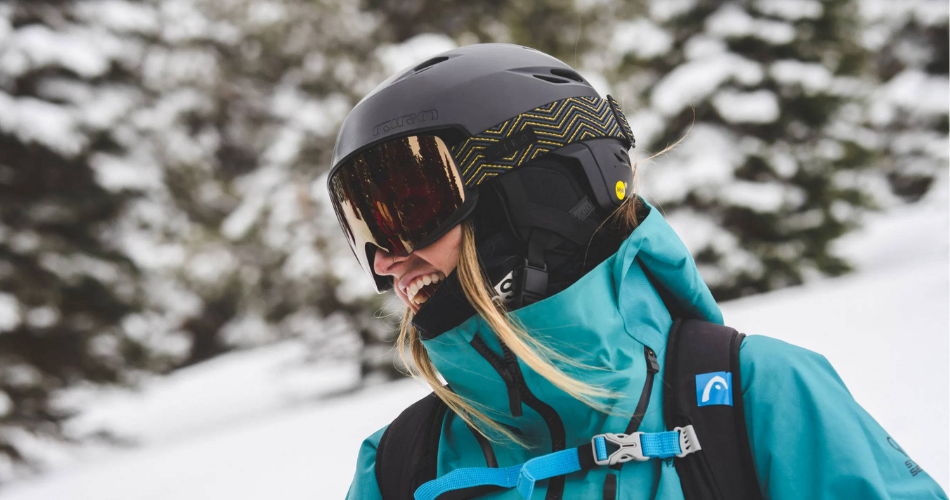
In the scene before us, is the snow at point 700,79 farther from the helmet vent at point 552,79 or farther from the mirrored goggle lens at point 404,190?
the mirrored goggle lens at point 404,190

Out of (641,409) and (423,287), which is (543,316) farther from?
(423,287)

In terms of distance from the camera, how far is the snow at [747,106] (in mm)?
8344

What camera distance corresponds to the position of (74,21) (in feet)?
27.3

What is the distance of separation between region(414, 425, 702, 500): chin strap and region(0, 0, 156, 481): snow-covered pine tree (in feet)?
25.5

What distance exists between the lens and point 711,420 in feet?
4.14

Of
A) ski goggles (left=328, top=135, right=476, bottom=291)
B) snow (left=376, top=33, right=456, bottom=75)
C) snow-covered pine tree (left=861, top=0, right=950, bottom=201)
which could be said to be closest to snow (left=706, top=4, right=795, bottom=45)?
snow (left=376, top=33, right=456, bottom=75)

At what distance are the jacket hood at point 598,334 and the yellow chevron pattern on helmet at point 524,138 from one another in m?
0.32

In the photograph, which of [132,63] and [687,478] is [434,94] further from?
[132,63]

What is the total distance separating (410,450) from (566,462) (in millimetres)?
464

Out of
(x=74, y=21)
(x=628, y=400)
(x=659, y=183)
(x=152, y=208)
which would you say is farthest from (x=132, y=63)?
(x=628, y=400)

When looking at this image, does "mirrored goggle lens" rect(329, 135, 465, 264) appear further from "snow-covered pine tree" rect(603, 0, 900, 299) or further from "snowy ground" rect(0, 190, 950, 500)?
"snow-covered pine tree" rect(603, 0, 900, 299)

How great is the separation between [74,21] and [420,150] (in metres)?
8.88

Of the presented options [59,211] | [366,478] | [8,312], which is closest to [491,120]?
[366,478]

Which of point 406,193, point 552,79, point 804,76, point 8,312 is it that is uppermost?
point 8,312
